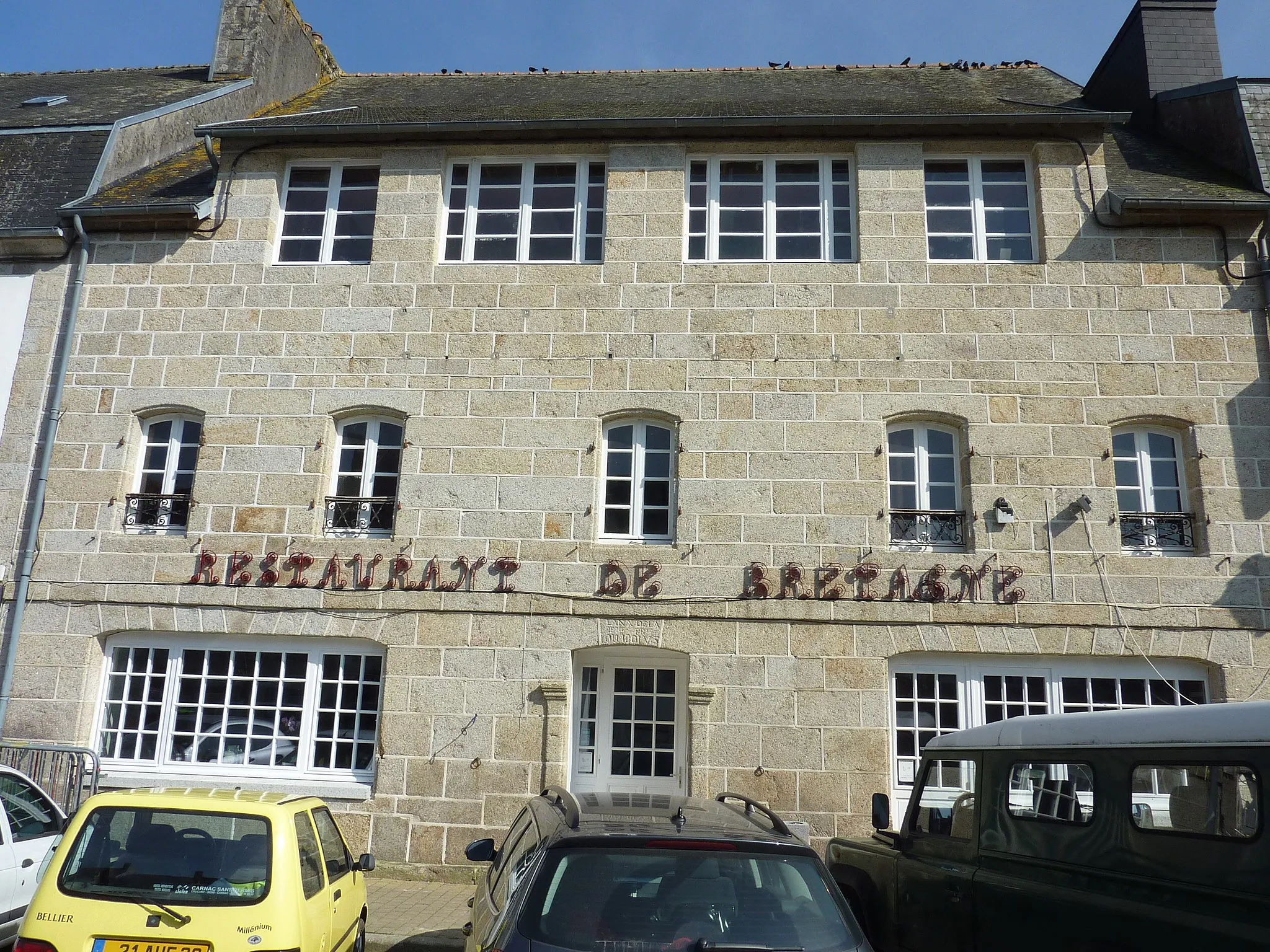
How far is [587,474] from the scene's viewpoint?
10.9 meters

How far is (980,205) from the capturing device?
38.6 ft

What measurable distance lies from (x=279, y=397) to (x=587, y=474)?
12.7 feet

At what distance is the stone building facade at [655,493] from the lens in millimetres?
10242

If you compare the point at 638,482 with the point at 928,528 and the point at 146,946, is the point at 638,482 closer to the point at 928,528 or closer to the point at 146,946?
the point at 928,528

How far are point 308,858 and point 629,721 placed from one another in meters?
5.44

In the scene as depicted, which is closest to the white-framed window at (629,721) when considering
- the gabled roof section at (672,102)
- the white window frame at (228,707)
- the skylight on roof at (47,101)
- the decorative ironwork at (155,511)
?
the white window frame at (228,707)

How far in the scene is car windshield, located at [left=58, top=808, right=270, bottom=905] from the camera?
4.86m

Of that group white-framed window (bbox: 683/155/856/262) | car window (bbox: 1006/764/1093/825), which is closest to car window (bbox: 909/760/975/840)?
car window (bbox: 1006/764/1093/825)

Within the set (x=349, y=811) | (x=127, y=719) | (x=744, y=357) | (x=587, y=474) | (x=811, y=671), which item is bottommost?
(x=349, y=811)

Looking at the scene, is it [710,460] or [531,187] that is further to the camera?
[531,187]

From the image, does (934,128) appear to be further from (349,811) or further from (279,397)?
(349,811)

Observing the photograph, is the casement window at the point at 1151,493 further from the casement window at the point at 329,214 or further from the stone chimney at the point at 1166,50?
the casement window at the point at 329,214

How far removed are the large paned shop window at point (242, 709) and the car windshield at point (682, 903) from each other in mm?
7221

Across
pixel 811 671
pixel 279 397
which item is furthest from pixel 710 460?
pixel 279 397
